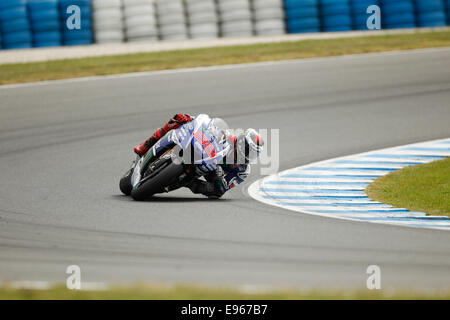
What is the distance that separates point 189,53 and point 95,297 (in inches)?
560

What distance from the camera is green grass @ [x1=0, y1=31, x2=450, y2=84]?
1709 centimetres

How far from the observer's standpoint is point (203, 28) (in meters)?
20.9

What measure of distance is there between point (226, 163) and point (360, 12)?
13.4 metres

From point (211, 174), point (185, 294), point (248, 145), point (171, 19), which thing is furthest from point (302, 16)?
point (185, 294)

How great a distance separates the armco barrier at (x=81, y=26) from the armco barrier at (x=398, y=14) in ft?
28.0

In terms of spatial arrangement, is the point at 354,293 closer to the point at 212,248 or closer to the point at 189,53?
the point at 212,248

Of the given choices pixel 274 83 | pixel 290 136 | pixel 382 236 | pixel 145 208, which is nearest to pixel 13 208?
pixel 145 208

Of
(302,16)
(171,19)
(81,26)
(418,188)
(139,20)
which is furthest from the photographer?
(302,16)

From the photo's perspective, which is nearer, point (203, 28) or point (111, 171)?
point (111, 171)

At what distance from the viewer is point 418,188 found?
9.80 metres

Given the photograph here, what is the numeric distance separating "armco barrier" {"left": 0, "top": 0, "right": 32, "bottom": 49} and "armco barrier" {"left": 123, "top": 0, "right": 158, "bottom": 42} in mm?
Result: 2771

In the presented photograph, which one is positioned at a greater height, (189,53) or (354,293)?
(189,53)

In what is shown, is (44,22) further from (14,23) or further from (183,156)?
(183,156)

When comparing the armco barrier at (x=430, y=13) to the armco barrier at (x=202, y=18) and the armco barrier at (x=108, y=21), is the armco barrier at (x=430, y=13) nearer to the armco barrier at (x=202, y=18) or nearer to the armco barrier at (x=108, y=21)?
the armco barrier at (x=202, y=18)
